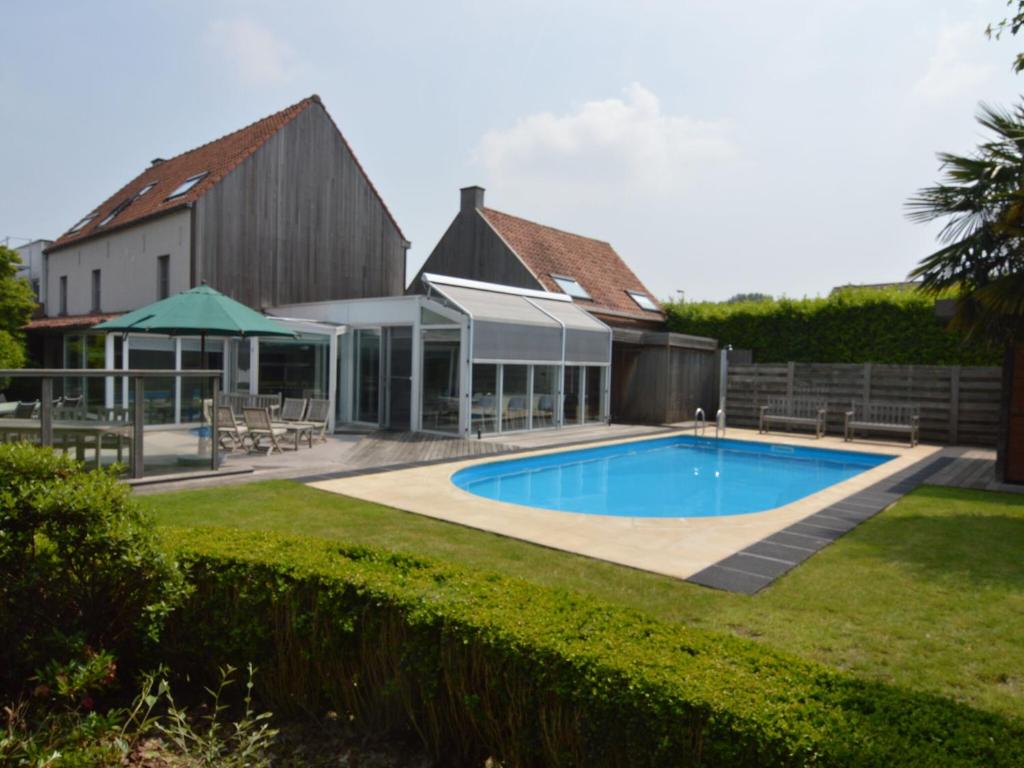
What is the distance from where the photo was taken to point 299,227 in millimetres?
19766

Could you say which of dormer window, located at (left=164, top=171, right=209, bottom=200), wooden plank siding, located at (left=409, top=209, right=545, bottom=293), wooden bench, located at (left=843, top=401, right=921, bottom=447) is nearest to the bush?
wooden bench, located at (left=843, top=401, right=921, bottom=447)

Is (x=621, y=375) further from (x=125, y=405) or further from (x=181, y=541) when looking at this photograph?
(x=181, y=541)

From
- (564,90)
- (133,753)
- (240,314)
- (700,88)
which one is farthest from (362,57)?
(133,753)

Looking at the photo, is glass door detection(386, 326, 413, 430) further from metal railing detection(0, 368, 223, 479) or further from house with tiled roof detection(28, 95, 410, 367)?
metal railing detection(0, 368, 223, 479)

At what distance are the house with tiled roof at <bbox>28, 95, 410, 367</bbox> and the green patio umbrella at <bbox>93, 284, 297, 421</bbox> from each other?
22.0 ft

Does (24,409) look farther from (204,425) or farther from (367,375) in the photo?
(367,375)

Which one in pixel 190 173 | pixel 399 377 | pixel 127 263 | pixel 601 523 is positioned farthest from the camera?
pixel 190 173

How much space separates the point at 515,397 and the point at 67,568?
42.9 ft

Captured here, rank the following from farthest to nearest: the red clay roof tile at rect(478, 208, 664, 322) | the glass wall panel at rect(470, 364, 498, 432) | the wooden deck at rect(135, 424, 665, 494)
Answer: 1. the red clay roof tile at rect(478, 208, 664, 322)
2. the glass wall panel at rect(470, 364, 498, 432)
3. the wooden deck at rect(135, 424, 665, 494)

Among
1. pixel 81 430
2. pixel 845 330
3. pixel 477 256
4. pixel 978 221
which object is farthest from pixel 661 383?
pixel 81 430

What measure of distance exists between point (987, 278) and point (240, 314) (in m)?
11.1

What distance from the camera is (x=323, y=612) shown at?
3.25 m

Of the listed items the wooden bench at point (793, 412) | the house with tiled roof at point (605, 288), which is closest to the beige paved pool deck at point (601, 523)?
the wooden bench at point (793, 412)

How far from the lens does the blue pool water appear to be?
10.4 metres
